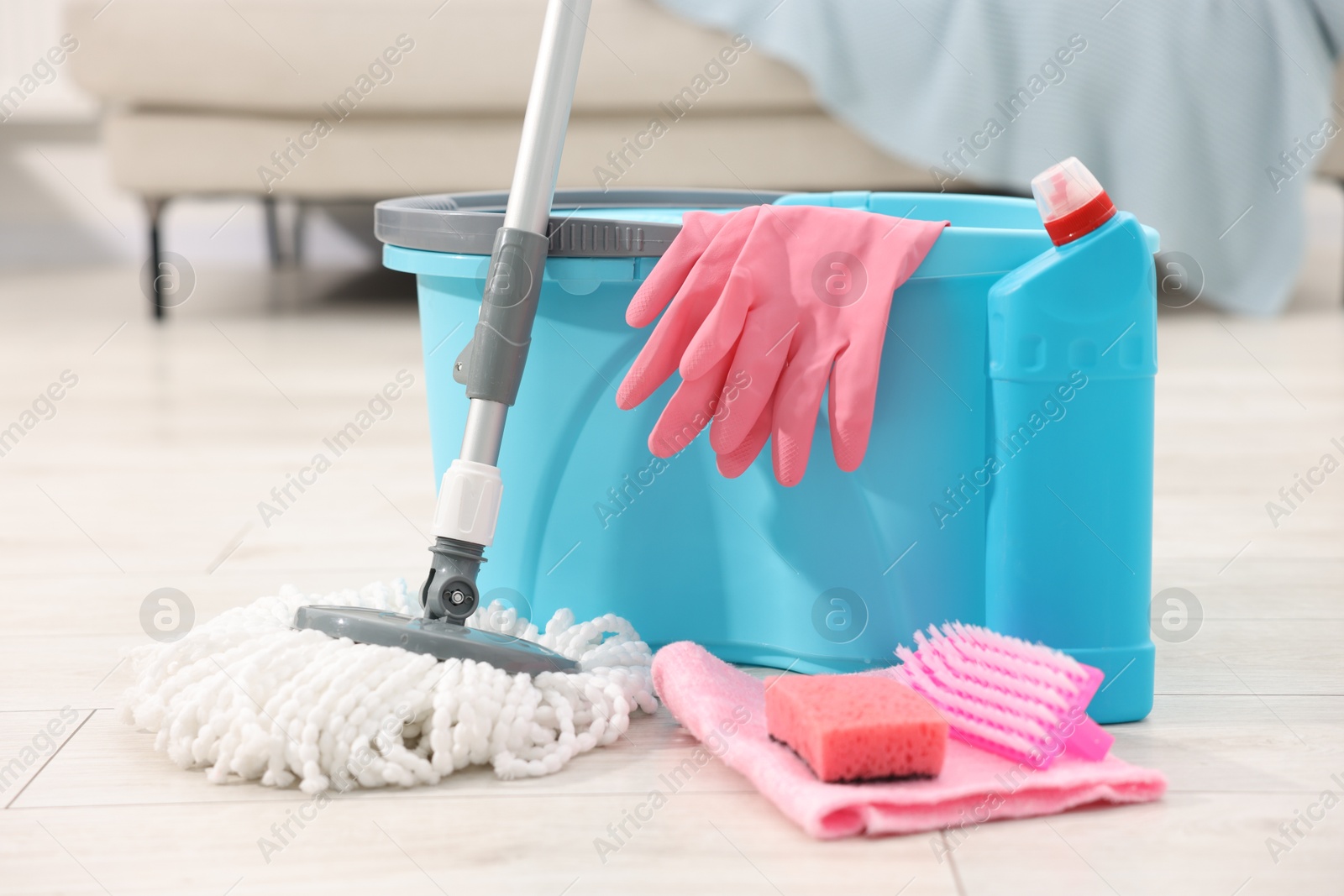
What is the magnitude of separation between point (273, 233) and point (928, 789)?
2.57 m

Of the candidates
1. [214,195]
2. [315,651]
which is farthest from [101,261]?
[315,651]

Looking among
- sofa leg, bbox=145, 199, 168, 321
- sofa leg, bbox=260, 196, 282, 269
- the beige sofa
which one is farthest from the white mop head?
sofa leg, bbox=260, 196, 282, 269

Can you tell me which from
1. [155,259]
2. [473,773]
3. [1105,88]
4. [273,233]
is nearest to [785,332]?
[473,773]

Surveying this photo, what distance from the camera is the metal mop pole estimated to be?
0.65m

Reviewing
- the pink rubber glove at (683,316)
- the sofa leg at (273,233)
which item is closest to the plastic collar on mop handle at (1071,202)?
the pink rubber glove at (683,316)

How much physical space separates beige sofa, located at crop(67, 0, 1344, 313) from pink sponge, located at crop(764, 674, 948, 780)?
1.39m

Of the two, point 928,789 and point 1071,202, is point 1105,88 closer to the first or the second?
point 1071,202

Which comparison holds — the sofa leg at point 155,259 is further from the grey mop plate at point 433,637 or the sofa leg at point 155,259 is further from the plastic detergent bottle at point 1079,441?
the plastic detergent bottle at point 1079,441

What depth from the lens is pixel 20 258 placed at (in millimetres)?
3158

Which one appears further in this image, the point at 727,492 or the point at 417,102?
the point at 417,102

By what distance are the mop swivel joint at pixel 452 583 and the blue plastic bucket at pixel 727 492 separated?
9 centimetres

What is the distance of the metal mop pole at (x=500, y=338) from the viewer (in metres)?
0.65

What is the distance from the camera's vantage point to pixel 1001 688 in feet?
1.93

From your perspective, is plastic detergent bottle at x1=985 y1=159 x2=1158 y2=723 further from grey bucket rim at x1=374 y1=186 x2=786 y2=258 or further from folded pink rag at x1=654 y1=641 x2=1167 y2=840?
grey bucket rim at x1=374 y1=186 x2=786 y2=258
